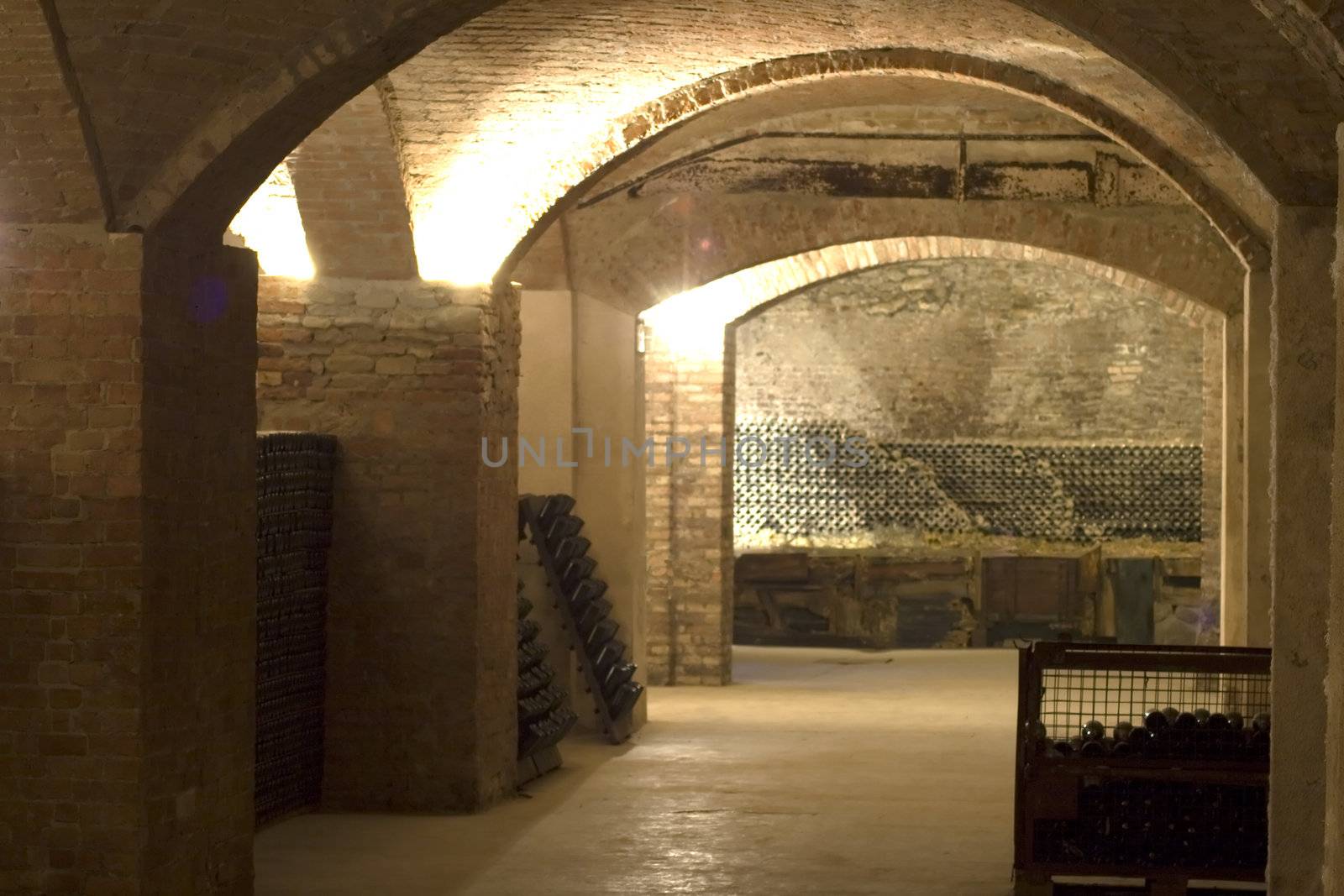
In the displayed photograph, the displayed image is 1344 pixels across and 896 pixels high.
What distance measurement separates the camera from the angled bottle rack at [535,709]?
336 inches

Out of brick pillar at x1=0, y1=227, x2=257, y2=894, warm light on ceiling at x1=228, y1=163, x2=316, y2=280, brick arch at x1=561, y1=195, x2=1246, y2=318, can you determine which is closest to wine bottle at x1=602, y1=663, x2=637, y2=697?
brick arch at x1=561, y1=195, x2=1246, y2=318

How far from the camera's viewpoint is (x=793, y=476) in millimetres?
17156

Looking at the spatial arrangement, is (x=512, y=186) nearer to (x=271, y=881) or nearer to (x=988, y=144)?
(x=271, y=881)

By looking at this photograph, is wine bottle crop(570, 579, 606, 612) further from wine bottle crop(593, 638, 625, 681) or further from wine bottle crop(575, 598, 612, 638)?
wine bottle crop(593, 638, 625, 681)

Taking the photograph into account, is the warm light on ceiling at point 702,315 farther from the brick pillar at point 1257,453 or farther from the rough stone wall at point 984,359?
the rough stone wall at point 984,359

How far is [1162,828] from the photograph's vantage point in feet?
19.9

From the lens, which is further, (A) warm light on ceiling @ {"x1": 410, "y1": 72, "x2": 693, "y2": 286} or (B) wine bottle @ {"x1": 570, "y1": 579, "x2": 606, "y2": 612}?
(B) wine bottle @ {"x1": 570, "y1": 579, "x2": 606, "y2": 612}

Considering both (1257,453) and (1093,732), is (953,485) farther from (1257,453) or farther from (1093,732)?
(1093,732)

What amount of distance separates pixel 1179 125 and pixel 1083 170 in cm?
218

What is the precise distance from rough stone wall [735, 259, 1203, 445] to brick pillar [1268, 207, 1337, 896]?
11948 millimetres

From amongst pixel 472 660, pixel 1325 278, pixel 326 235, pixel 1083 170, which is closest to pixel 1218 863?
pixel 1325 278

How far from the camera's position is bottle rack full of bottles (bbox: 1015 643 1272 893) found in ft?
19.6

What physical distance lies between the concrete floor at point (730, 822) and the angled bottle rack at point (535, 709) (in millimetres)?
136

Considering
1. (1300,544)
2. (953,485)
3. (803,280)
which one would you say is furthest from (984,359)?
(1300,544)
